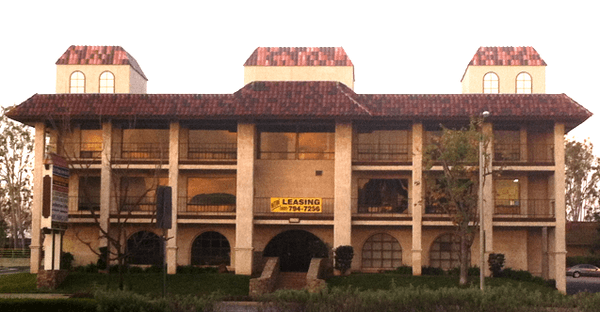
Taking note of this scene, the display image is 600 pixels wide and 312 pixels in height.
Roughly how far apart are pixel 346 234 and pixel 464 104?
408 inches

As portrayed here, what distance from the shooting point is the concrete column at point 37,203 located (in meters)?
45.2

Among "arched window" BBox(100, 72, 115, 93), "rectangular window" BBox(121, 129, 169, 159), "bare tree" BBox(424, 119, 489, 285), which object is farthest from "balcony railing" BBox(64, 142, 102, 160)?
"bare tree" BBox(424, 119, 489, 285)

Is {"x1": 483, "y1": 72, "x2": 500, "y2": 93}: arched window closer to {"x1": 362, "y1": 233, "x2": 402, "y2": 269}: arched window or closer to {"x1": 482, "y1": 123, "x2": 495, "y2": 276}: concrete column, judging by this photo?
{"x1": 482, "y1": 123, "x2": 495, "y2": 276}: concrete column

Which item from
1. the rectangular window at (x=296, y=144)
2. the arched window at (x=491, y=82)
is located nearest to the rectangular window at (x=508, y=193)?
the arched window at (x=491, y=82)

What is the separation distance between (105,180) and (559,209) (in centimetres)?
2709

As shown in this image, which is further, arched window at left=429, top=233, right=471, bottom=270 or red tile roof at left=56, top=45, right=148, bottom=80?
red tile roof at left=56, top=45, right=148, bottom=80

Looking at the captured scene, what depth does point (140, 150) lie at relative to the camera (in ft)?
156

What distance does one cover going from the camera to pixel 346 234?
44.9m

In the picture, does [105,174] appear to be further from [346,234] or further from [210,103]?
[346,234]

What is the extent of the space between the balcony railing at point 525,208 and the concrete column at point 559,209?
0.89 m

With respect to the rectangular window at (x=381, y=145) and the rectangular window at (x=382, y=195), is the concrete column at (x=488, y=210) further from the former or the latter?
the rectangular window at (x=381, y=145)

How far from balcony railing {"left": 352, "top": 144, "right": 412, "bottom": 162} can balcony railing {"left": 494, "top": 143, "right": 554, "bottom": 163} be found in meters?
5.56

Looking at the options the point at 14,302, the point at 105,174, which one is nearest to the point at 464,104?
the point at 105,174

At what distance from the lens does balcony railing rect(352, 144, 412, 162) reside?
46.6 m
